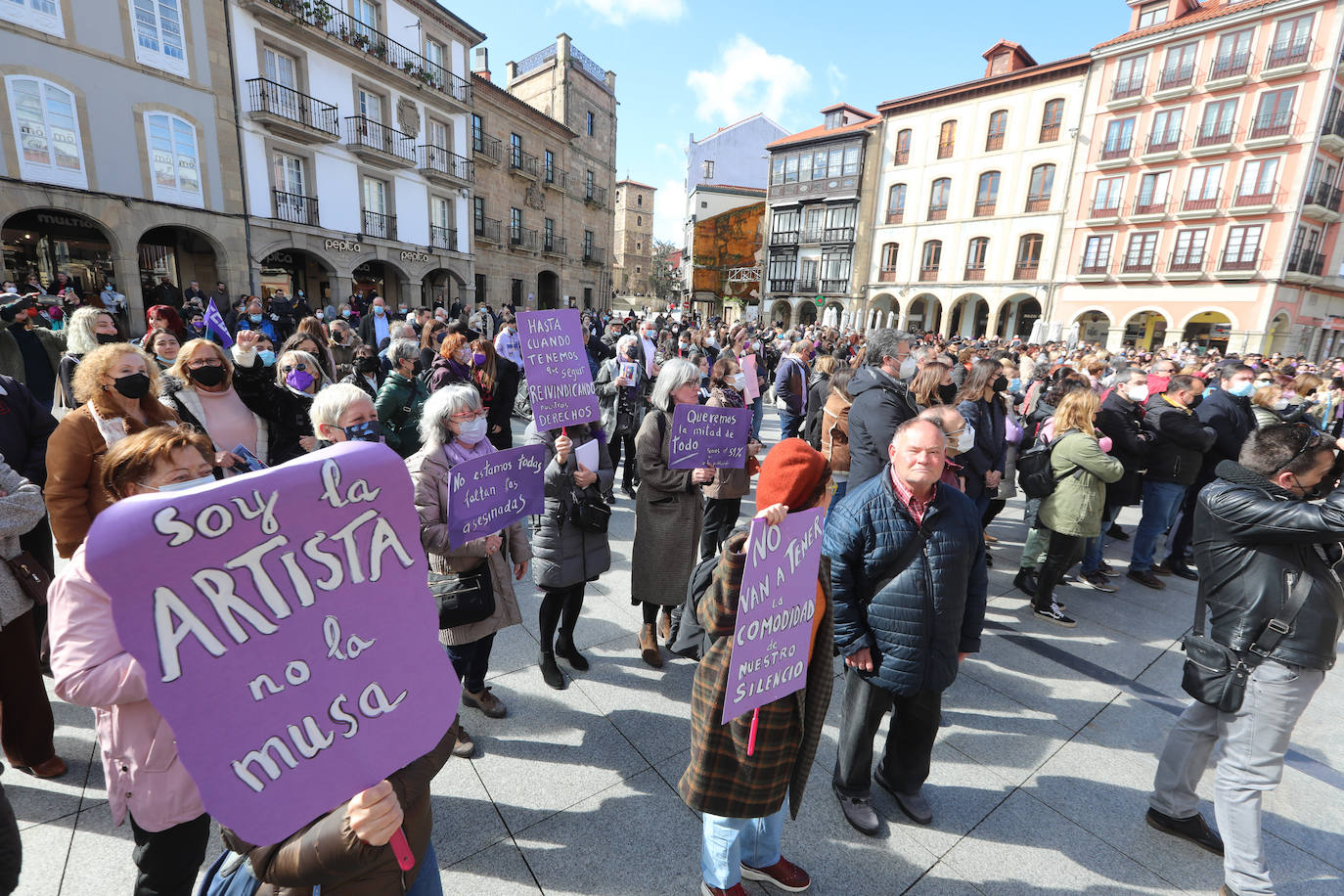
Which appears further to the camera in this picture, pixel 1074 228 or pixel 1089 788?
pixel 1074 228

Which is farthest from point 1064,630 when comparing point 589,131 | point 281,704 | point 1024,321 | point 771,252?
point 771,252

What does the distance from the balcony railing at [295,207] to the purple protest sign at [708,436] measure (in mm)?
18455

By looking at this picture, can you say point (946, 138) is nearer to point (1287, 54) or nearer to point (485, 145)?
point (1287, 54)

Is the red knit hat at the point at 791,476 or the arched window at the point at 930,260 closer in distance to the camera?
the red knit hat at the point at 791,476

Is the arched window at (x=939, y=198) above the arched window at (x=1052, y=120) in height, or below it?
below

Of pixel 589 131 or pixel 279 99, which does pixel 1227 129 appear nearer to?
pixel 589 131

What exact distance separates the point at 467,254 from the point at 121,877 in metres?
24.2

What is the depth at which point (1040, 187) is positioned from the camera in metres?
27.2

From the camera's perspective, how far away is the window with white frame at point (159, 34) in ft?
43.8

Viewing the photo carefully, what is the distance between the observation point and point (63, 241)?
49.7 feet

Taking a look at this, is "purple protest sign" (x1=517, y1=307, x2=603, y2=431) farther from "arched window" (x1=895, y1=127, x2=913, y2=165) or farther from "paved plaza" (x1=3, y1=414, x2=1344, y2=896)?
"arched window" (x1=895, y1=127, x2=913, y2=165)

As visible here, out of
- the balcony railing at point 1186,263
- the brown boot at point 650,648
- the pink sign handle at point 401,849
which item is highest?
the balcony railing at point 1186,263

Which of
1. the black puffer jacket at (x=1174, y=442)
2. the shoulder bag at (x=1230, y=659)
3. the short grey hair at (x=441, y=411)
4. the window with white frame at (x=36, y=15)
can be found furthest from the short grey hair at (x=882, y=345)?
the window with white frame at (x=36, y=15)

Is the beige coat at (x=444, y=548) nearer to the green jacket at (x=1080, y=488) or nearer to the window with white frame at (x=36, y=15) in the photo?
the green jacket at (x=1080, y=488)
